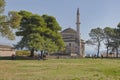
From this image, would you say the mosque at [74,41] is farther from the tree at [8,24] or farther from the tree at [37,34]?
the tree at [8,24]

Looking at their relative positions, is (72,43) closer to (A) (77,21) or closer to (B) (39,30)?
(A) (77,21)

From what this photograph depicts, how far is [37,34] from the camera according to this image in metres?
72.1

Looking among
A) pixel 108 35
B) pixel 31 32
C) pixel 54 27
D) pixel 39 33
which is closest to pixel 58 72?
pixel 39 33

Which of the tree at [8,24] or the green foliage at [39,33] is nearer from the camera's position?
the tree at [8,24]

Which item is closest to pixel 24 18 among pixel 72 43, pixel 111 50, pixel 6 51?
pixel 6 51

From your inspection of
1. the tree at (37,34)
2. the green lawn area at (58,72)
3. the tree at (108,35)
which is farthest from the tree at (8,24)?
the tree at (108,35)

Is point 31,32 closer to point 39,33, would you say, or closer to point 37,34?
point 39,33

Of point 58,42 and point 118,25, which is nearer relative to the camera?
point 58,42

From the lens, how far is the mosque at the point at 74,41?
126m

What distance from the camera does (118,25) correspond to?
105500mm

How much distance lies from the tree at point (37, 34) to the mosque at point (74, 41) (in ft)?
144

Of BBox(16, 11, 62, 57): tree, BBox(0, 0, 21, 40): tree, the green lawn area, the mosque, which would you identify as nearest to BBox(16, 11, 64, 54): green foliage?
BBox(16, 11, 62, 57): tree

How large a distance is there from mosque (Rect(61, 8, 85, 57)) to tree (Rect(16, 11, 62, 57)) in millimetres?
43929

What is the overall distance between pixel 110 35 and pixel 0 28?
7405 centimetres
